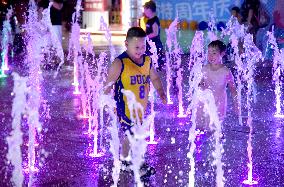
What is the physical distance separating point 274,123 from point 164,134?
170 cm

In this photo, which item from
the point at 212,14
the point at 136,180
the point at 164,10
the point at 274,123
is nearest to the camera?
the point at 136,180

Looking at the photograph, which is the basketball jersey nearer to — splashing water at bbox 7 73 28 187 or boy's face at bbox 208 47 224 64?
splashing water at bbox 7 73 28 187

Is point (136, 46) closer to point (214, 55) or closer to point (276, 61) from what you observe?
point (214, 55)

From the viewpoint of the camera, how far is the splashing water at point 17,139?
4.90 m

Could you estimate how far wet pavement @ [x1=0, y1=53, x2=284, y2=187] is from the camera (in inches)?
199

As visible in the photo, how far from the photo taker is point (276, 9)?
1438 cm

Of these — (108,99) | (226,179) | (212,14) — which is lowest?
(226,179)

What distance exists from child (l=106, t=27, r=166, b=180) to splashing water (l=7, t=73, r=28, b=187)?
2.59 ft

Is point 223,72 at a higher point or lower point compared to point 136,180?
higher

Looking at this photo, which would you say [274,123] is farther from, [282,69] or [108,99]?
[282,69]

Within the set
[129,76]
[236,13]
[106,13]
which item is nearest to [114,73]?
[129,76]

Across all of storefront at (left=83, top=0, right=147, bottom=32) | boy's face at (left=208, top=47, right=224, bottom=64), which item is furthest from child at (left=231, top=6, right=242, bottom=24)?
storefront at (left=83, top=0, right=147, bottom=32)

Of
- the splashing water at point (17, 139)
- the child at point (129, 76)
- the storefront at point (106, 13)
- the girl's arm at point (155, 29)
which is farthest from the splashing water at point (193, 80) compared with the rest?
the storefront at point (106, 13)

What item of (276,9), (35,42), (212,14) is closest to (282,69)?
(276,9)
